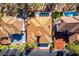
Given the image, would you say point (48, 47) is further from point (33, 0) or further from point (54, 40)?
point (33, 0)

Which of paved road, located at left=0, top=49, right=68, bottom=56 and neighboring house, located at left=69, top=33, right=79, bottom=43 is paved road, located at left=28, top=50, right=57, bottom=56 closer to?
paved road, located at left=0, top=49, right=68, bottom=56

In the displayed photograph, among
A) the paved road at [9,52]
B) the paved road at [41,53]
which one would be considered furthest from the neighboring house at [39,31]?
the paved road at [9,52]

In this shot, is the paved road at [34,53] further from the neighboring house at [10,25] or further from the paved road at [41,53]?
the neighboring house at [10,25]

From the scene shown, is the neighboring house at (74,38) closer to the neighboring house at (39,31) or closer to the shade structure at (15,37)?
the neighboring house at (39,31)

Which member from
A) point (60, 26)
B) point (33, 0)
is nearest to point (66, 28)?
point (60, 26)

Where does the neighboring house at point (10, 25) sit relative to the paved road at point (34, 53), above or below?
above

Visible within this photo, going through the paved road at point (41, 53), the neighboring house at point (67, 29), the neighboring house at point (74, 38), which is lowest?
the paved road at point (41, 53)

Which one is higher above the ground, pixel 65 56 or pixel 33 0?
pixel 33 0

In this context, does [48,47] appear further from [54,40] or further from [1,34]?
[1,34]
